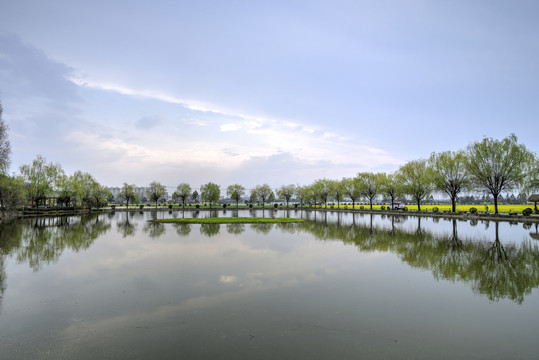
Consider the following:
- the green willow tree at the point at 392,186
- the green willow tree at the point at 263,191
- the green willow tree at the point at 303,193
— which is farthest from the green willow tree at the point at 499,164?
the green willow tree at the point at 263,191

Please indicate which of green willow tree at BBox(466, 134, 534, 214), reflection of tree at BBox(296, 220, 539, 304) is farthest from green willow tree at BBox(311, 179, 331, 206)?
reflection of tree at BBox(296, 220, 539, 304)

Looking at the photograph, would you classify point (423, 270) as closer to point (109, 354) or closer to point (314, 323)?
point (314, 323)

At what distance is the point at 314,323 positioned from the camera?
7133mm

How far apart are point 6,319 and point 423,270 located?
14762 millimetres

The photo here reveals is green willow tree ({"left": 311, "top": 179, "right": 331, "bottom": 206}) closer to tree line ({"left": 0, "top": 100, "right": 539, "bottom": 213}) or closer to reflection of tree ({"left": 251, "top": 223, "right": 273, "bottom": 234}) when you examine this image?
tree line ({"left": 0, "top": 100, "right": 539, "bottom": 213})

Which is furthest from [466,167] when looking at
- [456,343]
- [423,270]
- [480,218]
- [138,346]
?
[138,346]

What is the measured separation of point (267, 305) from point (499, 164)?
166 ft

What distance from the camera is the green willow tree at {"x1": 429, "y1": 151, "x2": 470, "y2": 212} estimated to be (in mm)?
51562

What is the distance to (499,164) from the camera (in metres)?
43.7

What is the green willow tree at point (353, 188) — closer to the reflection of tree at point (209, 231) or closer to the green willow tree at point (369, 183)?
the green willow tree at point (369, 183)

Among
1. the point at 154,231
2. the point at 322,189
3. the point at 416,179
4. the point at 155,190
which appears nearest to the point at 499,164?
the point at 416,179

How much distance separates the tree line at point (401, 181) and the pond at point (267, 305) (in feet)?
114

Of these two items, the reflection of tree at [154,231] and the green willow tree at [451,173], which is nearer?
the reflection of tree at [154,231]

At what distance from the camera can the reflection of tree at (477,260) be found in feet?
34.7
